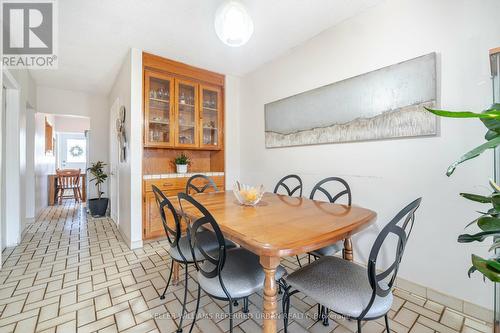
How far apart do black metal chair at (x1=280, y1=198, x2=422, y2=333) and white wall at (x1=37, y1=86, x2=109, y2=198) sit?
4.98m

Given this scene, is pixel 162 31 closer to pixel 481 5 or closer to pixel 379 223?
pixel 481 5

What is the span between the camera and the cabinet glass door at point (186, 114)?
326cm

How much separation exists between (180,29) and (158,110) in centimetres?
115

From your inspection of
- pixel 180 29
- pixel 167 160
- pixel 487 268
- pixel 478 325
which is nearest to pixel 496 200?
pixel 487 268

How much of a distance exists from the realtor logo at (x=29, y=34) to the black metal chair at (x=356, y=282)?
3067 mm

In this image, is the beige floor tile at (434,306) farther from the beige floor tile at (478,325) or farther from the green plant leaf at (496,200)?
the green plant leaf at (496,200)

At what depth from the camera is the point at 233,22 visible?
1.56 m

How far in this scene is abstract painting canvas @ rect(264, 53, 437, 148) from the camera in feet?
5.69

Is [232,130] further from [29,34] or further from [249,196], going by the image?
[29,34]

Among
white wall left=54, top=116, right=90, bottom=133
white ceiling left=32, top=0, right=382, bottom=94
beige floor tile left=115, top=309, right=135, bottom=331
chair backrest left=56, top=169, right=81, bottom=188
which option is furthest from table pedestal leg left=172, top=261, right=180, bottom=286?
white wall left=54, top=116, right=90, bottom=133

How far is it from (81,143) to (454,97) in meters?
10.0

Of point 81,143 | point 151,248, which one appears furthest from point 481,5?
point 81,143

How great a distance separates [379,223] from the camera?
2008 mm

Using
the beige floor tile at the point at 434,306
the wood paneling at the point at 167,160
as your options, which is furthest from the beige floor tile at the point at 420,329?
the wood paneling at the point at 167,160
